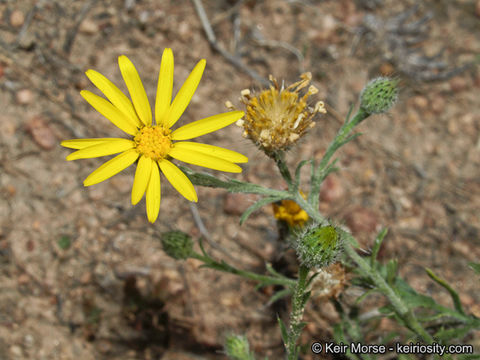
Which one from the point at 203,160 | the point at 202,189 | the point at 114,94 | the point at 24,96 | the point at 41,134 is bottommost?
the point at 203,160

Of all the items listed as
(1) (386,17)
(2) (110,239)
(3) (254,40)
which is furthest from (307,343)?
(1) (386,17)

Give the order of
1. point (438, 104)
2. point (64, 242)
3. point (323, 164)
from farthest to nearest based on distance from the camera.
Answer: point (438, 104) → point (64, 242) → point (323, 164)

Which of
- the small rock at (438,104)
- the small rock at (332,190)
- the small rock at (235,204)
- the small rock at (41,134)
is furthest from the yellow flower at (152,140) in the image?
the small rock at (438,104)

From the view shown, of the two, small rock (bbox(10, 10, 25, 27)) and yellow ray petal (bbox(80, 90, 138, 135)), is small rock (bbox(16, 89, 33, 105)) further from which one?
yellow ray petal (bbox(80, 90, 138, 135))

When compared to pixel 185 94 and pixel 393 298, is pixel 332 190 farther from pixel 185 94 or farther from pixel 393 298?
pixel 185 94

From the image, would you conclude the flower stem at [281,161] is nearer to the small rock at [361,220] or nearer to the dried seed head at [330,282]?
the dried seed head at [330,282]

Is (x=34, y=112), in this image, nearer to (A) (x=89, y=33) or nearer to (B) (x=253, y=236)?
(A) (x=89, y=33)

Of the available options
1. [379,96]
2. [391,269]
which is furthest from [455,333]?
[379,96]
